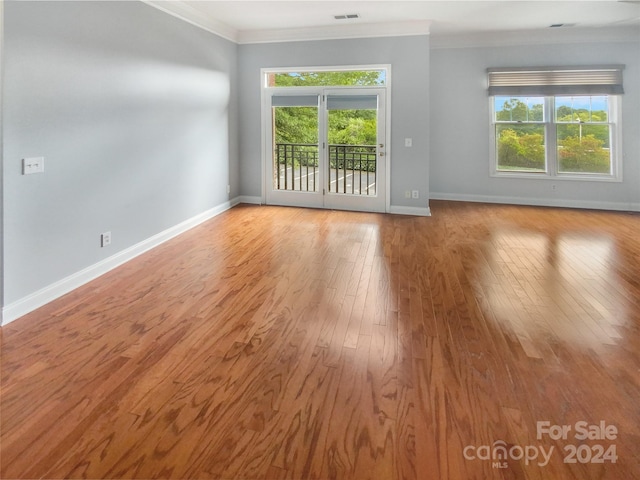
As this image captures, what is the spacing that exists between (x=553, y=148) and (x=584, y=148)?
1.52ft

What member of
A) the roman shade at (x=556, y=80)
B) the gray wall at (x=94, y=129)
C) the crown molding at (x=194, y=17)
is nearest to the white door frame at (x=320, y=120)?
the crown molding at (x=194, y=17)

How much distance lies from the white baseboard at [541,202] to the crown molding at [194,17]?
4.34 m

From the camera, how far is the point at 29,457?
160 centimetres

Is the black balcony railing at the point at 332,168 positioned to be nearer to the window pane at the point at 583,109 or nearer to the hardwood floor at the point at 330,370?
the hardwood floor at the point at 330,370

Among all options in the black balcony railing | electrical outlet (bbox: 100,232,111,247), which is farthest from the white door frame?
electrical outlet (bbox: 100,232,111,247)

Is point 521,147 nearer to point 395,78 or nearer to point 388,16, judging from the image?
point 395,78

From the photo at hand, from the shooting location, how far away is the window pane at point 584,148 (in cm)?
670

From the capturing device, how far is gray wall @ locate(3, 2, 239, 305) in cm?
284

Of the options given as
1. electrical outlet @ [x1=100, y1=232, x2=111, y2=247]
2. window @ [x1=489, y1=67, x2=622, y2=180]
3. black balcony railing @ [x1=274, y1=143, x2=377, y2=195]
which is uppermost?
window @ [x1=489, y1=67, x2=622, y2=180]

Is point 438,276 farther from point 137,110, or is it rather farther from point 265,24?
point 265,24

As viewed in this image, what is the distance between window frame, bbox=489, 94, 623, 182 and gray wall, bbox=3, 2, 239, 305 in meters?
4.83

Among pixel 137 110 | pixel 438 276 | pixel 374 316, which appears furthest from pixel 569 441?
pixel 137 110

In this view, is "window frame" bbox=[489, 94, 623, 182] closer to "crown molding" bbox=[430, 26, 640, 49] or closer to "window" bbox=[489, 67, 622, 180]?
"window" bbox=[489, 67, 622, 180]

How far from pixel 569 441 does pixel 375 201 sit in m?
4.98
